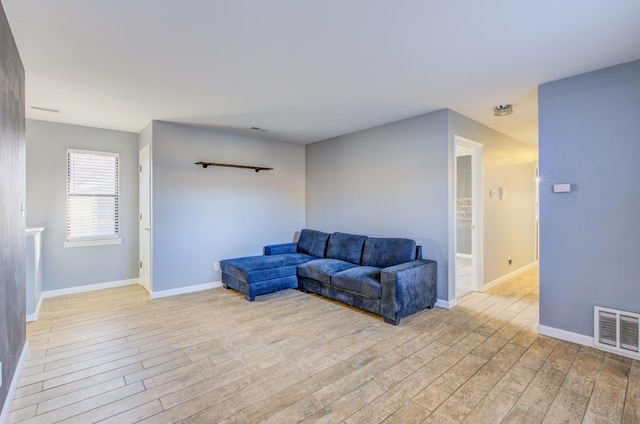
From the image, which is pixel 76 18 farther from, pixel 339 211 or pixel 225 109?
pixel 339 211

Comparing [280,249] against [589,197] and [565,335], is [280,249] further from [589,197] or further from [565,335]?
[589,197]

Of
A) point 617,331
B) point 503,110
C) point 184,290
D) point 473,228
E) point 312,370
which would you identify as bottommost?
point 312,370

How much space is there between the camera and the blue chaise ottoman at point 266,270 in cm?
410

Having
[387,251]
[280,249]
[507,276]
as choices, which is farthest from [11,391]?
[507,276]

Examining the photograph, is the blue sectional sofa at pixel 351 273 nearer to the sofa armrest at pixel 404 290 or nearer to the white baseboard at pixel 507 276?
the sofa armrest at pixel 404 290

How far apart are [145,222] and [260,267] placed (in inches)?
76.9

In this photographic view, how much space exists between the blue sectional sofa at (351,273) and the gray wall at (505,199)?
4.89 feet

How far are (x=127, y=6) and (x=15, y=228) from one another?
1828mm

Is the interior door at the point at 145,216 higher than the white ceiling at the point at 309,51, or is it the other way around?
the white ceiling at the point at 309,51

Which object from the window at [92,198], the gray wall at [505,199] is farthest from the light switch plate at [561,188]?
the window at [92,198]

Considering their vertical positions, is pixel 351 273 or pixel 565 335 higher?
pixel 351 273

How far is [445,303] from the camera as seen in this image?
377 centimetres

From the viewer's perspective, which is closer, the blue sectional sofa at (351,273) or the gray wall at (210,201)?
the blue sectional sofa at (351,273)

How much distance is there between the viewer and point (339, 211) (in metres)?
5.28
